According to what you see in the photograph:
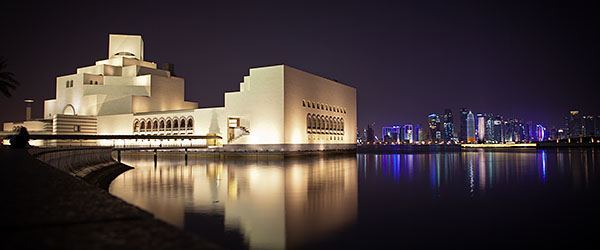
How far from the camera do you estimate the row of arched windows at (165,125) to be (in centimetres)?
5338

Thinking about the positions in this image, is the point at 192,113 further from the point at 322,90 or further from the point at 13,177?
the point at 13,177

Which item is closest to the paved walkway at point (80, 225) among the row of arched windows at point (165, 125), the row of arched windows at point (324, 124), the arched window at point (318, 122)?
the row of arched windows at point (324, 124)

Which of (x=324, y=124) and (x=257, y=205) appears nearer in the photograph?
(x=257, y=205)

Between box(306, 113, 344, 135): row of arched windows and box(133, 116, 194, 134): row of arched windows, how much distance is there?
1389cm

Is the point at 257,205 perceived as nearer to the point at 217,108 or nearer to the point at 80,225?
the point at 80,225

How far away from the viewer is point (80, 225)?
4.24 m

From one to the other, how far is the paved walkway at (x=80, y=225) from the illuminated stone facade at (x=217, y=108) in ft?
131

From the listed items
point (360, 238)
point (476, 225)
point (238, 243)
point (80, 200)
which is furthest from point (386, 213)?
point (80, 200)

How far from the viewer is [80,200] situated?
5.95m

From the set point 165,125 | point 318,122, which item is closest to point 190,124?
point 165,125

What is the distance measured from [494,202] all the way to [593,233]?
430cm

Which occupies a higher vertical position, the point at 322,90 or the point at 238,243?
the point at 322,90

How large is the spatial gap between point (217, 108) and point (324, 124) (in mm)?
13589

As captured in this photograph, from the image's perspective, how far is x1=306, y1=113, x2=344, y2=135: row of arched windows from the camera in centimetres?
5200
